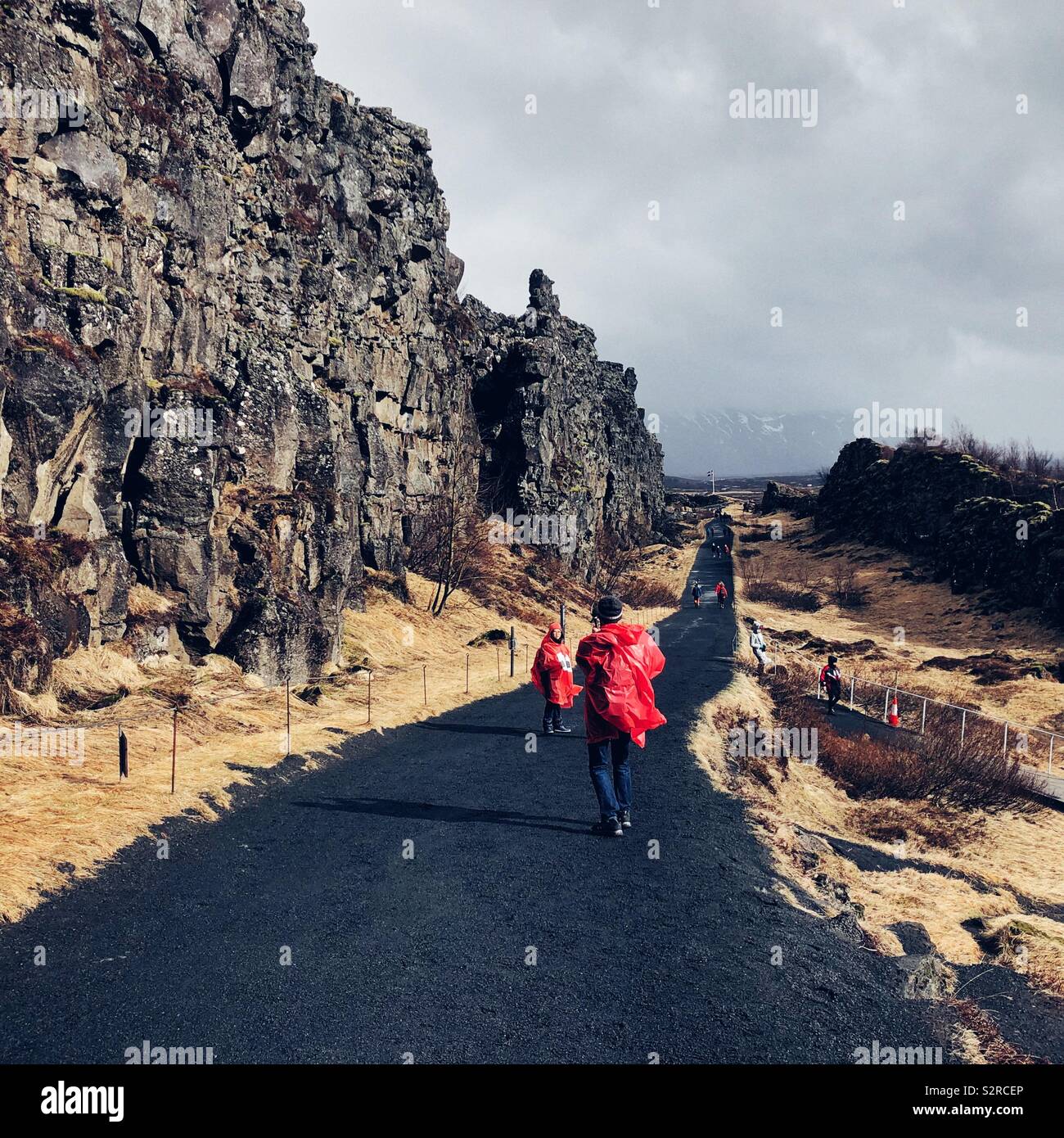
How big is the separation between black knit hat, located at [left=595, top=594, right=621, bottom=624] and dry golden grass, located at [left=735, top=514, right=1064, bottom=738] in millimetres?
29810

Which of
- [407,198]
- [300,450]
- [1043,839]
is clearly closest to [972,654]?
[1043,839]

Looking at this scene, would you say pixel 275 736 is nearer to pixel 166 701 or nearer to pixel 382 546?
pixel 166 701

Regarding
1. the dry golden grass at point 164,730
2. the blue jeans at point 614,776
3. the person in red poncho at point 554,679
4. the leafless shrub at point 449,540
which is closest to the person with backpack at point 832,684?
the dry golden grass at point 164,730

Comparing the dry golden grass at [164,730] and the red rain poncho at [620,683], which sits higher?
the red rain poncho at [620,683]

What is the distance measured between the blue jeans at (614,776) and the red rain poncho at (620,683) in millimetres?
205

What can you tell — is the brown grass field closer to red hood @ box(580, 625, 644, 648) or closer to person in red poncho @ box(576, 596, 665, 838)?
person in red poncho @ box(576, 596, 665, 838)

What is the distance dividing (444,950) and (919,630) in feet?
182

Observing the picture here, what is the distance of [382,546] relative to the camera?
1463 inches

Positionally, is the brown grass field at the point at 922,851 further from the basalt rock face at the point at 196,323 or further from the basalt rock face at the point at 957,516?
the basalt rock face at the point at 957,516

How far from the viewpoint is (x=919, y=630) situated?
54.1 metres

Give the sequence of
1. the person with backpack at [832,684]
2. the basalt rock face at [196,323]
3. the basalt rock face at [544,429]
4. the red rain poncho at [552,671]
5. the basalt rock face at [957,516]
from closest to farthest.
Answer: the red rain poncho at [552,671]
the basalt rock face at [196,323]
the person with backpack at [832,684]
the basalt rock face at [957,516]
the basalt rock face at [544,429]

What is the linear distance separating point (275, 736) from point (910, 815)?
548 inches

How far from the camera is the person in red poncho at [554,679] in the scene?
13.6 metres
